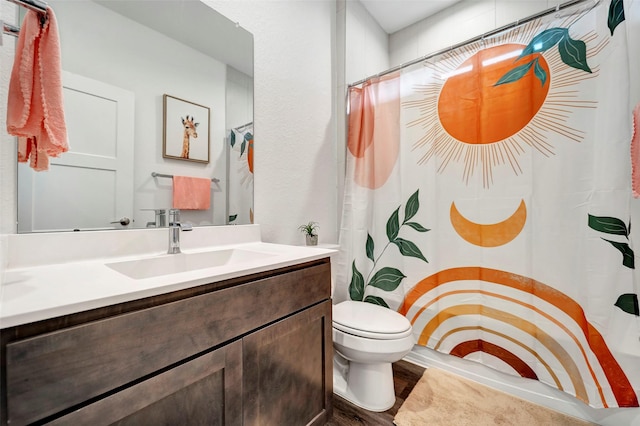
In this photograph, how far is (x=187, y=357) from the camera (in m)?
0.67

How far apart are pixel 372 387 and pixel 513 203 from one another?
1.18 meters

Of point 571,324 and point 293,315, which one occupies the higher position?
point 293,315

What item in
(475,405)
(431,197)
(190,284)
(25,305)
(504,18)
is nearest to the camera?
(25,305)

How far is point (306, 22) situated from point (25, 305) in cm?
196

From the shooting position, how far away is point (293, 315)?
0.97m

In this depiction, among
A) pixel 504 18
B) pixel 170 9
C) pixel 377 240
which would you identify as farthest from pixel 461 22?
pixel 170 9

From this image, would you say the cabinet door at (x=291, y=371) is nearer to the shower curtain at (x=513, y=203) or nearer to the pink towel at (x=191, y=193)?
the pink towel at (x=191, y=193)

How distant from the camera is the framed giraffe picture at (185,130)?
1.16 m

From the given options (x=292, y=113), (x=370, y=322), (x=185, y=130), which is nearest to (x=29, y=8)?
(x=185, y=130)

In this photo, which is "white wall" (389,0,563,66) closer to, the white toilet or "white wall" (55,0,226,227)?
"white wall" (55,0,226,227)

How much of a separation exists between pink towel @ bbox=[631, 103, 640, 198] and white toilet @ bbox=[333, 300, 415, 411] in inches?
41.6

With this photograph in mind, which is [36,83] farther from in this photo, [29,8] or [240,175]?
[240,175]

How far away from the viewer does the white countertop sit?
485 mm

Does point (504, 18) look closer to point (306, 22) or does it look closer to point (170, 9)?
point (306, 22)
